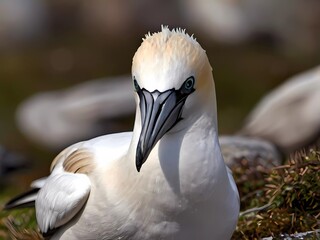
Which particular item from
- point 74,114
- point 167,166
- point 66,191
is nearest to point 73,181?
point 66,191

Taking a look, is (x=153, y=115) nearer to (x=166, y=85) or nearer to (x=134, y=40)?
(x=166, y=85)

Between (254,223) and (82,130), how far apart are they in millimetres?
13366

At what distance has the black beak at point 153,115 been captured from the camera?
4.63 m

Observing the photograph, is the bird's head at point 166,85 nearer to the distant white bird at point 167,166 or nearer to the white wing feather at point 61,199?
the distant white bird at point 167,166

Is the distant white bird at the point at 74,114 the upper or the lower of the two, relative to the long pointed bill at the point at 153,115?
lower

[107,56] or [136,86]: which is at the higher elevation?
[136,86]

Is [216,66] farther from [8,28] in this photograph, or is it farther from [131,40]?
[8,28]

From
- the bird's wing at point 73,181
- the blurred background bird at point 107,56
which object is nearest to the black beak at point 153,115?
the bird's wing at point 73,181

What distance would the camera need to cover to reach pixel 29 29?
81.2ft

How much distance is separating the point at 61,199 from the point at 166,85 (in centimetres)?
110

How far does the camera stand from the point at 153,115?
467 cm

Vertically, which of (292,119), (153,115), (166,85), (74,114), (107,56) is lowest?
(107,56)

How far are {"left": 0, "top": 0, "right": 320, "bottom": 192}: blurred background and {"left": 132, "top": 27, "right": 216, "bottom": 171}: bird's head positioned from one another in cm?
1604

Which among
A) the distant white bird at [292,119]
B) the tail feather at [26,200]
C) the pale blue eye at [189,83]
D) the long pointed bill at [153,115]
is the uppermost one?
the pale blue eye at [189,83]
